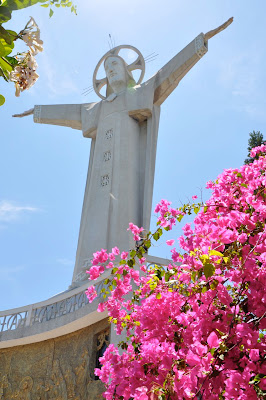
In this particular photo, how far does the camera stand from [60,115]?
10398 mm

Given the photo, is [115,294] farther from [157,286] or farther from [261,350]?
[261,350]

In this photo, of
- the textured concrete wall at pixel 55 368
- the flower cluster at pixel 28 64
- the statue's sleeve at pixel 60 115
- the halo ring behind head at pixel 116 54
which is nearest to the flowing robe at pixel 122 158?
the statue's sleeve at pixel 60 115

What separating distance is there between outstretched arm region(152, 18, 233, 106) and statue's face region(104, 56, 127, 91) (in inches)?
30.8

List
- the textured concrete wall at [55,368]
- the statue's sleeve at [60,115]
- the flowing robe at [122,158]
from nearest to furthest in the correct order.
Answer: the textured concrete wall at [55,368]
the flowing robe at [122,158]
the statue's sleeve at [60,115]

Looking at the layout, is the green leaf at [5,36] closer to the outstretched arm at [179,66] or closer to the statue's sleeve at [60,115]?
the outstretched arm at [179,66]

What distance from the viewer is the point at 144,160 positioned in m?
9.05

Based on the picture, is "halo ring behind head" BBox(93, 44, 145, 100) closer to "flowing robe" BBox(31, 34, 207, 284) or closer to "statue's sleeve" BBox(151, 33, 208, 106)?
"flowing robe" BBox(31, 34, 207, 284)

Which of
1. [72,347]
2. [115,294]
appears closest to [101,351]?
[72,347]

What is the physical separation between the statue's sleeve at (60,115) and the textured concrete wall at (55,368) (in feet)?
17.2

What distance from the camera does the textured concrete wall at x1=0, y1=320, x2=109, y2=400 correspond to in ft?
19.3

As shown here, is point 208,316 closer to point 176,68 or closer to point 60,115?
point 176,68

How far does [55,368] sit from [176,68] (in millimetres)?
5751

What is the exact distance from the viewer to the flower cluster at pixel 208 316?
2039 mm

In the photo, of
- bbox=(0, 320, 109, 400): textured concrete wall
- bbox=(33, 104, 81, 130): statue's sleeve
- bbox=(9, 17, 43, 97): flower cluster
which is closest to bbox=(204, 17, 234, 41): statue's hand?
bbox=(33, 104, 81, 130): statue's sleeve
